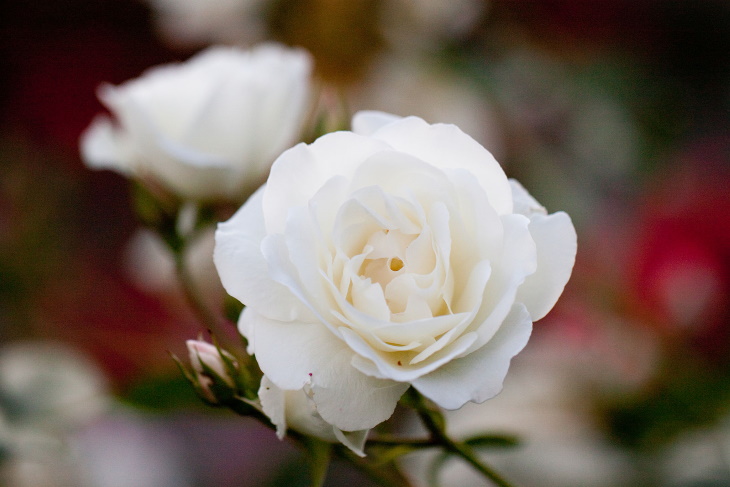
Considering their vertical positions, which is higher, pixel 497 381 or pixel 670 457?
pixel 497 381

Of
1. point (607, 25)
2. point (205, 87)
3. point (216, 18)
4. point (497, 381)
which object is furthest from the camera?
point (607, 25)

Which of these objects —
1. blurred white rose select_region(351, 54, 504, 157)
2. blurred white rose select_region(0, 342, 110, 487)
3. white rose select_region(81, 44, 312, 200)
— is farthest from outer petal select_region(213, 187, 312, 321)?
blurred white rose select_region(351, 54, 504, 157)

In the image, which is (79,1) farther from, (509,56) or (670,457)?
(670,457)

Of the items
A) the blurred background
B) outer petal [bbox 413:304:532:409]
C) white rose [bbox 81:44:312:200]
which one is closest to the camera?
outer petal [bbox 413:304:532:409]

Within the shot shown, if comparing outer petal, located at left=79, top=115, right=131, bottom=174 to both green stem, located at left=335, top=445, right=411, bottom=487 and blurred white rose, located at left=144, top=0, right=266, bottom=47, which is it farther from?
blurred white rose, located at left=144, top=0, right=266, bottom=47

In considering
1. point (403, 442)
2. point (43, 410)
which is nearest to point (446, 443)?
A: point (403, 442)

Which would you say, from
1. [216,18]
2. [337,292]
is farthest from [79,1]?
[337,292]

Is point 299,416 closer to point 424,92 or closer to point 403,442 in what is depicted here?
point 403,442

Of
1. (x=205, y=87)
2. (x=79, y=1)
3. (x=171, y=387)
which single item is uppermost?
(x=205, y=87)
